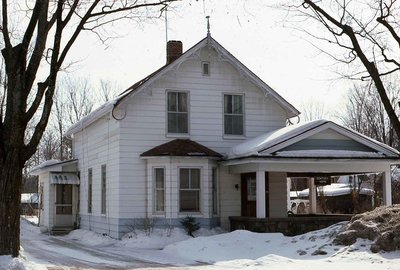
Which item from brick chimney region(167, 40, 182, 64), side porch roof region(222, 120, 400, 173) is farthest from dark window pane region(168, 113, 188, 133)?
brick chimney region(167, 40, 182, 64)

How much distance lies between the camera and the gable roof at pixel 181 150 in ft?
72.4

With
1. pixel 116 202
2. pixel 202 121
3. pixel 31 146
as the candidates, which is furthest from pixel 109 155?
pixel 31 146

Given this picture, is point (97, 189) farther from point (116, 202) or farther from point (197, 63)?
point (197, 63)

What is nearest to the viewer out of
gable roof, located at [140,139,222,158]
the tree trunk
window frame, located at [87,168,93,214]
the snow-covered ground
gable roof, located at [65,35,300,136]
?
the tree trunk

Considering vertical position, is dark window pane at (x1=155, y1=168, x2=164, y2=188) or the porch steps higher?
dark window pane at (x1=155, y1=168, x2=164, y2=188)

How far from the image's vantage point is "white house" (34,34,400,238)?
21.8 metres

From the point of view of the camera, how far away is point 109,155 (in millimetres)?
24094

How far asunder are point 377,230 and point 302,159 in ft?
20.2

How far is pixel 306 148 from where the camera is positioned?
21672mm

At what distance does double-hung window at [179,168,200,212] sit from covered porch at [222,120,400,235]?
1355mm

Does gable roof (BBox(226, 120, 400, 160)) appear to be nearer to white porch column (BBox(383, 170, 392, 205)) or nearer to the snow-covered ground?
white porch column (BBox(383, 170, 392, 205))

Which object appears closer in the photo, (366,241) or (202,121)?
(366,241)

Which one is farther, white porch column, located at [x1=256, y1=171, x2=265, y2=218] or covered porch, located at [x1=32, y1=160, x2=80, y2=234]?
covered porch, located at [x1=32, y1=160, x2=80, y2=234]

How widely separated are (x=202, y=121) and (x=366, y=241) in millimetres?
9994
